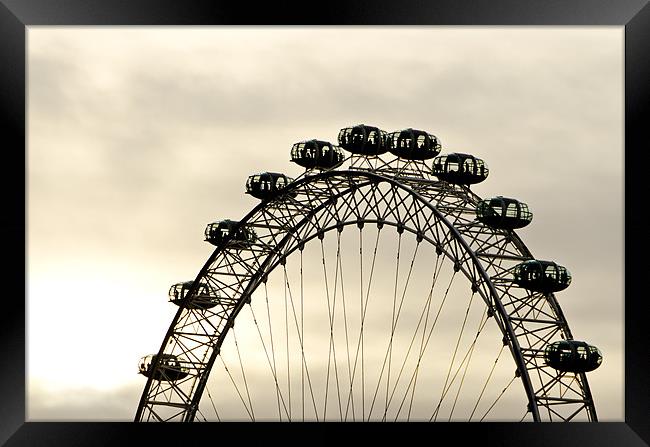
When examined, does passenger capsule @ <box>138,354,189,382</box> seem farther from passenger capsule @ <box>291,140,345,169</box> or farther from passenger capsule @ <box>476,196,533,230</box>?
passenger capsule @ <box>476,196,533,230</box>

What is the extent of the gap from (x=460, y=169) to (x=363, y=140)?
4.21 metres

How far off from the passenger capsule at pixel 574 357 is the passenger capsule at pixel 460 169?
787cm

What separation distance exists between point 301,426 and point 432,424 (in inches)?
55.2

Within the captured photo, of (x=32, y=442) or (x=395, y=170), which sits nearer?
(x=32, y=442)

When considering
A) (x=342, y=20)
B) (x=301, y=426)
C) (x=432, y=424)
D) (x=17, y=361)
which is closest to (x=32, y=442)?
(x=17, y=361)

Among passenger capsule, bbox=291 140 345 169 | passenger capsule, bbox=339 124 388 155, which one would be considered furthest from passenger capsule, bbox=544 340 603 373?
passenger capsule, bbox=291 140 345 169

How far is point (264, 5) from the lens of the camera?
14.2m

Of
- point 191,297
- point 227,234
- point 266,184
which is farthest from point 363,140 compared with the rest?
point 191,297

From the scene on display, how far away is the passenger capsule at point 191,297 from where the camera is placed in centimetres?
5209

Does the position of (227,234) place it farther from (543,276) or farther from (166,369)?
(543,276)

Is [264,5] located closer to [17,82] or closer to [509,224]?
[17,82]

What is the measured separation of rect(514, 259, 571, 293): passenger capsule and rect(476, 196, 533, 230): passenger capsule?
1931 mm

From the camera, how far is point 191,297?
52.0 meters

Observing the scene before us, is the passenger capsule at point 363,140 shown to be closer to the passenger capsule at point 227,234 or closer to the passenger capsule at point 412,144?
the passenger capsule at point 412,144
